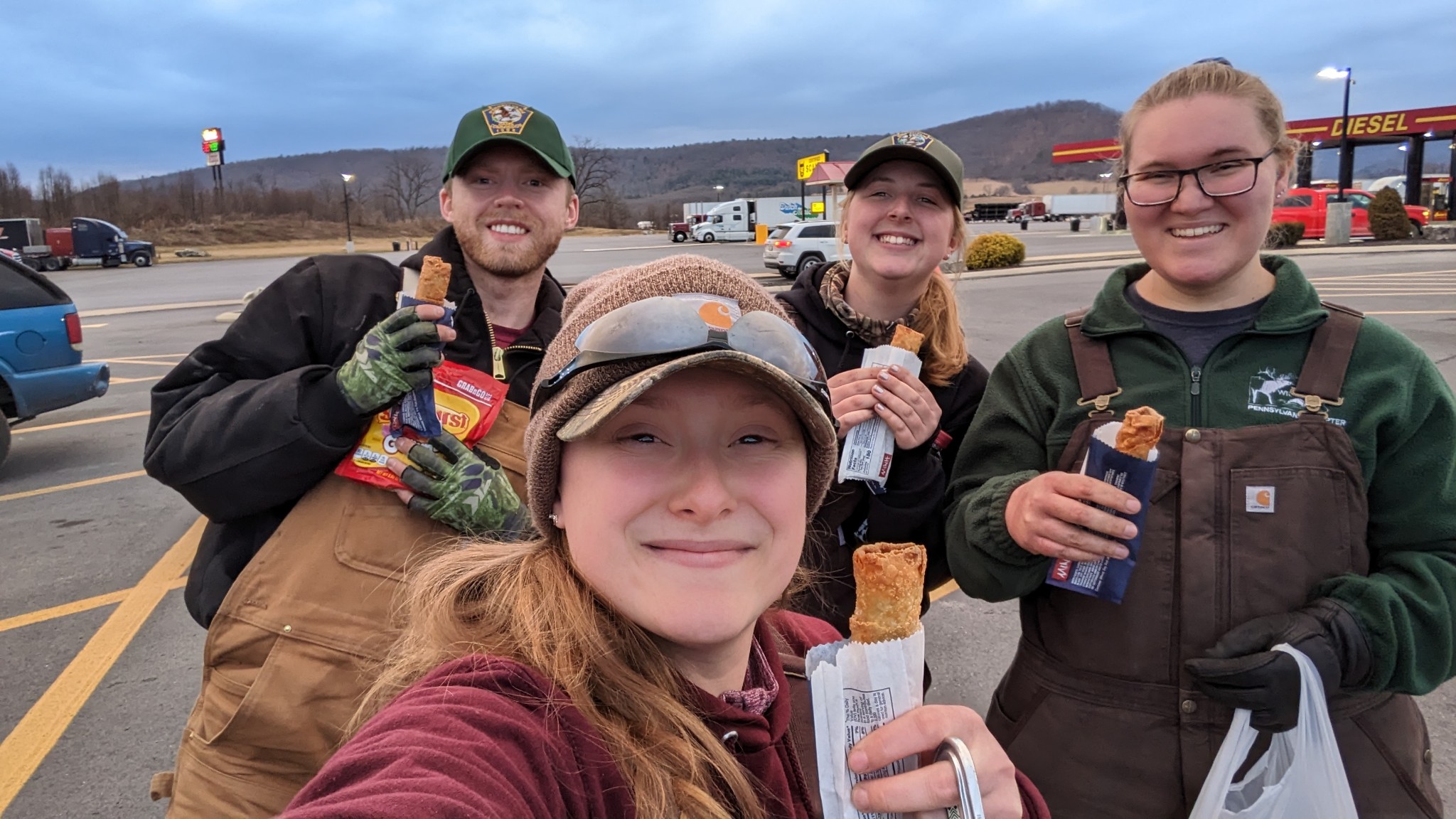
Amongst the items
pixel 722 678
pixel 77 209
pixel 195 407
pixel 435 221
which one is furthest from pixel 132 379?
pixel 435 221

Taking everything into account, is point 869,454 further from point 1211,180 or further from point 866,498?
point 1211,180

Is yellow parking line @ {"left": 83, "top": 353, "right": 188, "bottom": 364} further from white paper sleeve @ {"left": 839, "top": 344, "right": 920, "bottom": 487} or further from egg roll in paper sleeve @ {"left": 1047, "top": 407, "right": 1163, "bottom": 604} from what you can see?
egg roll in paper sleeve @ {"left": 1047, "top": 407, "right": 1163, "bottom": 604}

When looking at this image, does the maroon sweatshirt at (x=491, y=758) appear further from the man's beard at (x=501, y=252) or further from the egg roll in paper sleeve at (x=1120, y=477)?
the man's beard at (x=501, y=252)

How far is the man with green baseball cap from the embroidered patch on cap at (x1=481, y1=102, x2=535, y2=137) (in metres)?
0.54

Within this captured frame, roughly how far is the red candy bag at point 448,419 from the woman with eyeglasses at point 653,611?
2.92ft

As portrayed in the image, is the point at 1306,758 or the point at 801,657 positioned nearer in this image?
the point at 801,657

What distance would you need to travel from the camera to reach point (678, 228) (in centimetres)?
6116

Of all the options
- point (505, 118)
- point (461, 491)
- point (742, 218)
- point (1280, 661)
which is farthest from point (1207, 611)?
point (742, 218)

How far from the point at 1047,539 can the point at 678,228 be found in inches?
2400

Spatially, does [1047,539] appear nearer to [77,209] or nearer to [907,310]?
[907,310]

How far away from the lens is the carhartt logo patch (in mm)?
1778

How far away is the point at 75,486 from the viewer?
275 inches

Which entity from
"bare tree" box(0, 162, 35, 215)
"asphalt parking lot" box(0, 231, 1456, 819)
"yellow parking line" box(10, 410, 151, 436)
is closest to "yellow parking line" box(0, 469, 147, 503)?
"asphalt parking lot" box(0, 231, 1456, 819)

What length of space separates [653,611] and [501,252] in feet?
5.71
